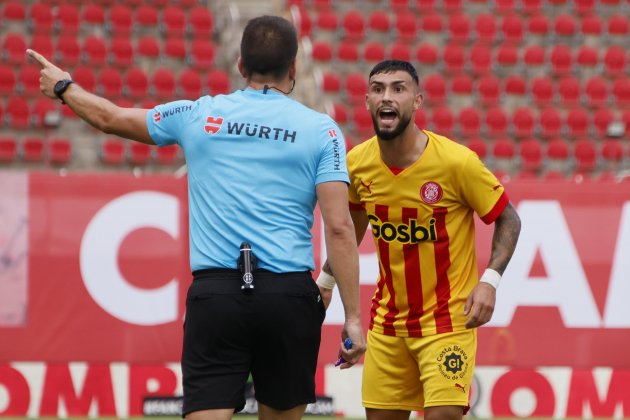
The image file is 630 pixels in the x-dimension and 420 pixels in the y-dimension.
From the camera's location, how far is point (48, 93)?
4445 mm

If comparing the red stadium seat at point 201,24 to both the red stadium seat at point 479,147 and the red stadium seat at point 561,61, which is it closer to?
the red stadium seat at point 479,147

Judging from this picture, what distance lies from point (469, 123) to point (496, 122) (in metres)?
0.41

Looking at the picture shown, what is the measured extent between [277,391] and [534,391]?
506cm

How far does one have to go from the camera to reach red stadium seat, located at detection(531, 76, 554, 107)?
1645 cm

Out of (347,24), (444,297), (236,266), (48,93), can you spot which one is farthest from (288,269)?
(347,24)

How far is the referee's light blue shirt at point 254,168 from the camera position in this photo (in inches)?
171

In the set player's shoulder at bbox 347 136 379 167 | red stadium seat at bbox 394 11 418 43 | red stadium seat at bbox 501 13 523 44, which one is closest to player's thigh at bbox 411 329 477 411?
player's shoulder at bbox 347 136 379 167

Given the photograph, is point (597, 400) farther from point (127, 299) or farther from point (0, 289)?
point (0, 289)

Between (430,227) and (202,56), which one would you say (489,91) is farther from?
(430,227)

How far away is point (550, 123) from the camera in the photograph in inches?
635

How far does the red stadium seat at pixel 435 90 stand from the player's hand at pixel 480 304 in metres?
10.9

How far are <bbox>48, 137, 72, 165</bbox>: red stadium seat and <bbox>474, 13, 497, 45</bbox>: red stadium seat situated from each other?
6349 millimetres

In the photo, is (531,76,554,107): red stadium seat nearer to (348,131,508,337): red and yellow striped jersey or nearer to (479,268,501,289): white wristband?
(348,131,508,337): red and yellow striped jersey

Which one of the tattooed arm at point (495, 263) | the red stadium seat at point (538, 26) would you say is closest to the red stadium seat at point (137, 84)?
the red stadium seat at point (538, 26)
